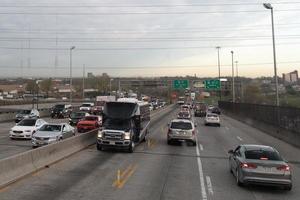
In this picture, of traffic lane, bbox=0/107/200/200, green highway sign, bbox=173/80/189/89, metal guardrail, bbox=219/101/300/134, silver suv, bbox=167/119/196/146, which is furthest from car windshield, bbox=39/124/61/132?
green highway sign, bbox=173/80/189/89

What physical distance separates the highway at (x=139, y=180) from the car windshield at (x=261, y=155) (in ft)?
3.44

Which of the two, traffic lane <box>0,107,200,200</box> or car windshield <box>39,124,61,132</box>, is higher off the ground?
car windshield <box>39,124,61,132</box>

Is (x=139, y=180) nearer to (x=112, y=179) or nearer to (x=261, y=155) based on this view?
(x=112, y=179)

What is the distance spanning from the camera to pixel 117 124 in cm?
2564

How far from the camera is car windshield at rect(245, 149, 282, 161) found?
48.3ft

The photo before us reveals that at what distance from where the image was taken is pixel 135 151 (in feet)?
83.6

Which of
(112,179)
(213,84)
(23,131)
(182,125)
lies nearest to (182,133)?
(182,125)

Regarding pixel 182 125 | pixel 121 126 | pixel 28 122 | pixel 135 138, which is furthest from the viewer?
pixel 28 122

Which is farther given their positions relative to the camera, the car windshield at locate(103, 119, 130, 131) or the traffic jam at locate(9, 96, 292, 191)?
the car windshield at locate(103, 119, 130, 131)

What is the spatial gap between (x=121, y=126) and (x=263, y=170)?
12.5 meters

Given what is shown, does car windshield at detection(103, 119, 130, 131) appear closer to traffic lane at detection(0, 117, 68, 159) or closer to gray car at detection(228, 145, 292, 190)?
traffic lane at detection(0, 117, 68, 159)

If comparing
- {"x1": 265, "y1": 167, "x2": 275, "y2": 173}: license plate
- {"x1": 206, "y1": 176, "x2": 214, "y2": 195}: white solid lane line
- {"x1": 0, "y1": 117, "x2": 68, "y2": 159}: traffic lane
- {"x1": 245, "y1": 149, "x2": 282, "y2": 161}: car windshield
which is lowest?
{"x1": 206, "y1": 176, "x2": 214, "y2": 195}: white solid lane line

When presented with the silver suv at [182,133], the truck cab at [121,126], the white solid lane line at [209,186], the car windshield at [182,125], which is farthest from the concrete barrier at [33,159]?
the car windshield at [182,125]

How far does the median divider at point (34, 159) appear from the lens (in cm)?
A: 1406
